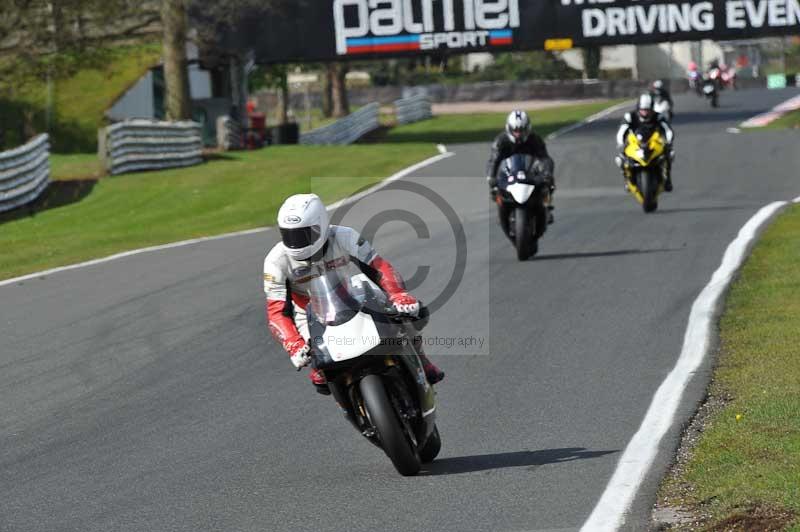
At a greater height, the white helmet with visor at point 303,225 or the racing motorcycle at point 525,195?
the white helmet with visor at point 303,225

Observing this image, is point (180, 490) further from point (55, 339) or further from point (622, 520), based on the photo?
point (55, 339)

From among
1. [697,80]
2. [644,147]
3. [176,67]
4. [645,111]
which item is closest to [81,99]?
[176,67]

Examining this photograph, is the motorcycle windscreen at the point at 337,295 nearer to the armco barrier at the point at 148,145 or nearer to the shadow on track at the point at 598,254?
the shadow on track at the point at 598,254

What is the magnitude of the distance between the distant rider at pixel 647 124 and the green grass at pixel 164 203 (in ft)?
12.2

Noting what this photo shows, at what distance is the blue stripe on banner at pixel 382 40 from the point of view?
40.1m

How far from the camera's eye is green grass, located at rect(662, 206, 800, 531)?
20.0 ft

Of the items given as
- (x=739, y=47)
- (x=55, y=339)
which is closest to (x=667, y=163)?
(x=55, y=339)

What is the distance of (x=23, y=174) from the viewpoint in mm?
25031

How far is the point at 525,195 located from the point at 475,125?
34.3 meters

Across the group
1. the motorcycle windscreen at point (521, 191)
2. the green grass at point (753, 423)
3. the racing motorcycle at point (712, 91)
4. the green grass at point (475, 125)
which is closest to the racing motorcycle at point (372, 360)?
the green grass at point (753, 423)

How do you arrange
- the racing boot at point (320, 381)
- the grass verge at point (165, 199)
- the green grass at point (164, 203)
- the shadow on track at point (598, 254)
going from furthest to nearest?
the grass verge at point (165, 199) → the green grass at point (164, 203) → the shadow on track at point (598, 254) → the racing boot at point (320, 381)

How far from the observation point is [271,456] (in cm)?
765

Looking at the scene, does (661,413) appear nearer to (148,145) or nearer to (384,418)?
(384,418)

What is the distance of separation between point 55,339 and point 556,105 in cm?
5099
